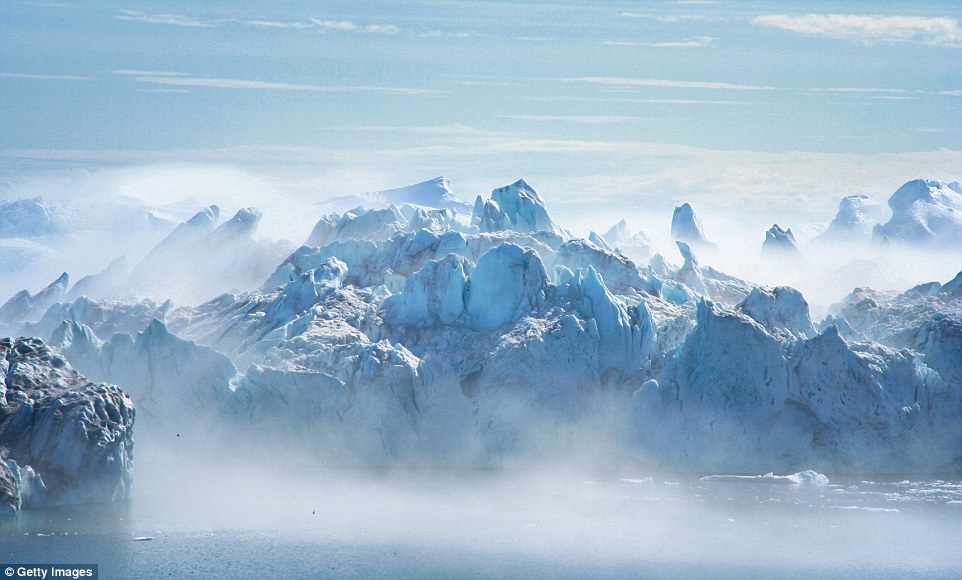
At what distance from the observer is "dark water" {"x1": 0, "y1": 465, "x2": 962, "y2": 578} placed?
27.8m

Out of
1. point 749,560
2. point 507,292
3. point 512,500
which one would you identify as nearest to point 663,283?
point 507,292

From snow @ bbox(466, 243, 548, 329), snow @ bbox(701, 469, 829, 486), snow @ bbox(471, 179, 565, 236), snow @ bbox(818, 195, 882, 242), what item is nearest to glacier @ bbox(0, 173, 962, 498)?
snow @ bbox(466, 243, 548, 329)

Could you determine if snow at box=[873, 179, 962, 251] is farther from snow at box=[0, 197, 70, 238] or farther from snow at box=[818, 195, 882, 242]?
snow at box=[0, 197, 70, 238]

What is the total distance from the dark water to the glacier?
117cm

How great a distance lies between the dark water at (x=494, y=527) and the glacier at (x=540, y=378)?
117 centimetres

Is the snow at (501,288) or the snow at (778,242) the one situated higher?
the snow at (501,288)

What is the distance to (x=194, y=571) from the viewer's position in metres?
26.5

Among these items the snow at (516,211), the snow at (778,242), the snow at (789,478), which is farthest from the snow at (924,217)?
the snow at (789,478)

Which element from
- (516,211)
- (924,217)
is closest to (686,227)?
(924,217)

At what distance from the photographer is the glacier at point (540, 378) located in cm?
3878

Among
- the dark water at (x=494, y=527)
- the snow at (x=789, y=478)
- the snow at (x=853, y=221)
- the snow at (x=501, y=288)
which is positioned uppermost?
the snow at (x=501, y=288)

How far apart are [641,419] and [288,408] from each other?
10.8 m

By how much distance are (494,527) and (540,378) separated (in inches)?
336

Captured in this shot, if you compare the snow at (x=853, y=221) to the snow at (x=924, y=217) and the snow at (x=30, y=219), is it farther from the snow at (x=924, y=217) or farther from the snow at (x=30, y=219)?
the snow at (x=30, y=219)
